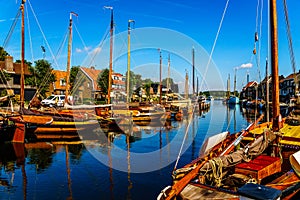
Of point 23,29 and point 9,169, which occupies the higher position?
point 23,29

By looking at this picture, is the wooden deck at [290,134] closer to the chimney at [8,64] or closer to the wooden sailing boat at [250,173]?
the wooden sailing boat at [250,173]

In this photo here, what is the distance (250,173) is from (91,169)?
9.49 metres

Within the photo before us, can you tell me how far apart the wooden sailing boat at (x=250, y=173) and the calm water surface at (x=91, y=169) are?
239 cm

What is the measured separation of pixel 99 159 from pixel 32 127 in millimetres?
11585

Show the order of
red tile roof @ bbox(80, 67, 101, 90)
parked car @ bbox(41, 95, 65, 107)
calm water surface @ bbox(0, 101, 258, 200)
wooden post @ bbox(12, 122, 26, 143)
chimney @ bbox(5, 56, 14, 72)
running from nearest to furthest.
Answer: calm water surface @ bbox(0, 101, 258, 200) < wooden post @ bbox(12, 122, 26, 143) < parked car @ bbox(41, 95, 65, 107) < chimney @ bbox(5, 56, 14, 72) < red tile roof @ bbox(80, 67, 101, 90)

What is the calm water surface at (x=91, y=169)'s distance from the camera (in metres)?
11.2

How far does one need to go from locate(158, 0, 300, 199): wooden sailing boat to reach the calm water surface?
2.39 metres

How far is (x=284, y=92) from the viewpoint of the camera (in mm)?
92812

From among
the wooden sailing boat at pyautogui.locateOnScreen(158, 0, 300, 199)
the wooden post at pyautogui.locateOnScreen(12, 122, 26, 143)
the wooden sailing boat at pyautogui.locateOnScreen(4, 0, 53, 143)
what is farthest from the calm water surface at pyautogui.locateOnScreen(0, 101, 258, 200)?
the wooden sailing boat at pyautogui.locateOnScreen(158, 0, 300, 199)

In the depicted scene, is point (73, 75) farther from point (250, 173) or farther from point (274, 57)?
point (250, 173)

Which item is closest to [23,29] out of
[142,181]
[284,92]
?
[142,181]

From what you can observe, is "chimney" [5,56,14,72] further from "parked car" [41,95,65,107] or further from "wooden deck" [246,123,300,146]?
"wooden deck" [246,123,300,146]

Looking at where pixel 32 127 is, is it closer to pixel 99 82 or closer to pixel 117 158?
pixel 117 158

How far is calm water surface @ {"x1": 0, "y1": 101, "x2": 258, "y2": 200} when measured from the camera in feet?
36.8
